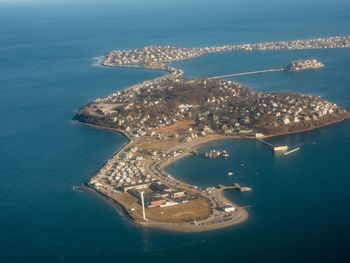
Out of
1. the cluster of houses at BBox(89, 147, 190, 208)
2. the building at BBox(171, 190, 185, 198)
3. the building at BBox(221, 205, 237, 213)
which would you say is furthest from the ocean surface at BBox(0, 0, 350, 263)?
the building at BBox(171, 190, 185, 198)

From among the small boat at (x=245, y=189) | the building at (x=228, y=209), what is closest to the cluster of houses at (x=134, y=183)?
the building at (x=228, y=209)

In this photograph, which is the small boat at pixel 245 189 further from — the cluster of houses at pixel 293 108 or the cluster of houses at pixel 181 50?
the cluster of houses at pixel 181 50

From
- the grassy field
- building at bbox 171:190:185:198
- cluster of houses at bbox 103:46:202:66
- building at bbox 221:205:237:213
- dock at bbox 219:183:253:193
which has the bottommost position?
the grassy field

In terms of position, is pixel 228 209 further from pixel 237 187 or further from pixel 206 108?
pixel 206 108

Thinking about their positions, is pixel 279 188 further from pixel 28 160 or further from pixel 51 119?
pixel 51 119

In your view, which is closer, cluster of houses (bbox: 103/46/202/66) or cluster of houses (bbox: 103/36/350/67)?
cluster of houses (bbox: 103/46/202/66)

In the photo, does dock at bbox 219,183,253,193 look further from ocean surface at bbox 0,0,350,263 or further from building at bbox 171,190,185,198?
building at bbox 171,190,185,198

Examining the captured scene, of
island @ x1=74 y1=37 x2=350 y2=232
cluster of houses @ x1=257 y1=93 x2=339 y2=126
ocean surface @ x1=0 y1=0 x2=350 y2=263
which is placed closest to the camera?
ocean surface @ x1=0 y1=0 x2=350 y2=263
